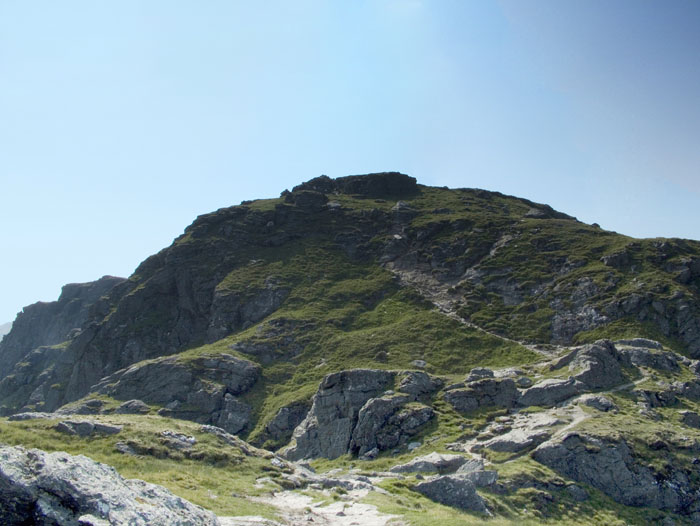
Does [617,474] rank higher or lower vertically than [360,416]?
lower

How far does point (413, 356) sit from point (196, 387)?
40.1 metres

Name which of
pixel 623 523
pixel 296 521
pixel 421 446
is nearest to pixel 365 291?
pixel 421 446

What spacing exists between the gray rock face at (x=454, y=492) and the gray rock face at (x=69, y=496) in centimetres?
1820

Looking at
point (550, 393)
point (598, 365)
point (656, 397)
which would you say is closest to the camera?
point (656, 397)

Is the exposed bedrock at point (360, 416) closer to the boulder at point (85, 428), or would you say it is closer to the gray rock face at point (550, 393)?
the gray rock face at point (550, 393)

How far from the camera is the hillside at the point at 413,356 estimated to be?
125 feet

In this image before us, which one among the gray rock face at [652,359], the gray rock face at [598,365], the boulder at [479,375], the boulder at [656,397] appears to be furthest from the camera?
the boulder at [479,375]

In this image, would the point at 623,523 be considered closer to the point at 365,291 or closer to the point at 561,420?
the point at 561,420

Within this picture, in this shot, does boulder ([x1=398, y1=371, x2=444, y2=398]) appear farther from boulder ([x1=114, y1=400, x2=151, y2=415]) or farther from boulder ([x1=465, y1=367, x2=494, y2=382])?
boulder ([x1=114, y1=400, x2=151, y2=415])

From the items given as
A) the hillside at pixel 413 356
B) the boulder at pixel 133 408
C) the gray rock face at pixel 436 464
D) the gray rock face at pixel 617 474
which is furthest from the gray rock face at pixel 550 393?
the boulder at pixel 133 408

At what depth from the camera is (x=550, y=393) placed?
56469mm

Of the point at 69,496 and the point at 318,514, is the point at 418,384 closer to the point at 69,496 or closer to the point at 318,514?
the point at 318,514

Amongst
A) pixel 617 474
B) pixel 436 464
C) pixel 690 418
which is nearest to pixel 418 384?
pixel 436 464

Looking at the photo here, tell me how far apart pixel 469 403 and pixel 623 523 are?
76.8 ft
